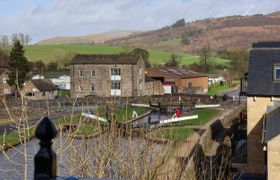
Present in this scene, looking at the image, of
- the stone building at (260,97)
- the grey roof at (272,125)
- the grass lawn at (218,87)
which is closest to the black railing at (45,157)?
the grey roof at (272,125)

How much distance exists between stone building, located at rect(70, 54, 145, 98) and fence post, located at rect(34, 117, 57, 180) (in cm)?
5679

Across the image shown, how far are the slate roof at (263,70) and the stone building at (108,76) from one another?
122 ft

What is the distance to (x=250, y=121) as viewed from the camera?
829 inches

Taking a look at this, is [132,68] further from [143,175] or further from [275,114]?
[143,175]

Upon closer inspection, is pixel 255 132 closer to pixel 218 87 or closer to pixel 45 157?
pixel 45 157

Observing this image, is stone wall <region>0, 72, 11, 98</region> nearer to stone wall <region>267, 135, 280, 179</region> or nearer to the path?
the path

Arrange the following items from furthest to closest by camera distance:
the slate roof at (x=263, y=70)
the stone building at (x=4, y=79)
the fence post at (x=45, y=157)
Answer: the stone building at (x=4, y=79)
the slate roof at (x=263, y=70)
the fence post at (x=45, y=157)

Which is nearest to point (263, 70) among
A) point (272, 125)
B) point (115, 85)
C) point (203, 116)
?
point (272, 125)

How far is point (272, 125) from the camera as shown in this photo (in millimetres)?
16766

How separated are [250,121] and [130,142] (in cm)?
1360

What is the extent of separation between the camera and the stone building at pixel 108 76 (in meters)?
60.0

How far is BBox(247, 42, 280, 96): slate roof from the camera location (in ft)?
69.9

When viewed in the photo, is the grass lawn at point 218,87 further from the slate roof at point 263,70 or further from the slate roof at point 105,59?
the slate roof at point 263,70

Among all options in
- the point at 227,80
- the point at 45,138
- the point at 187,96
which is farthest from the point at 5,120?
the point at 227,80
